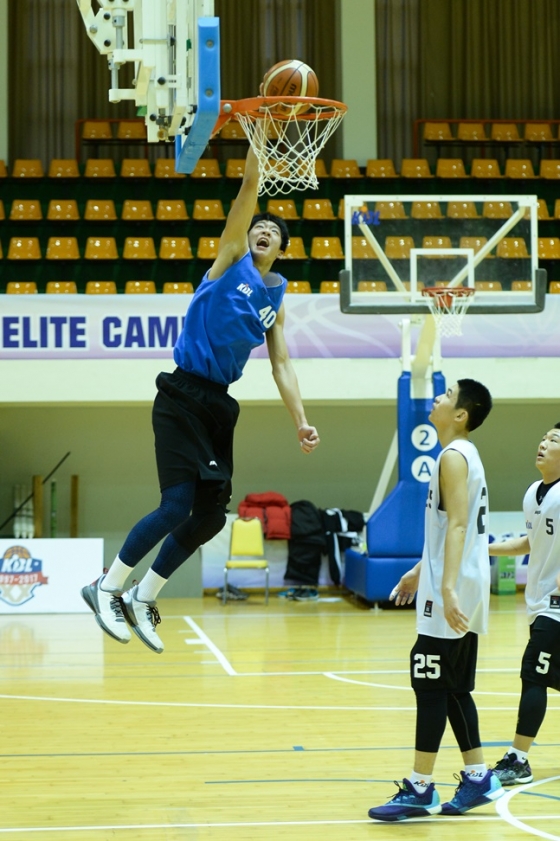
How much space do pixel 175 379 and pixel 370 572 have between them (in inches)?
320

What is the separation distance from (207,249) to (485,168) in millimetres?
5268

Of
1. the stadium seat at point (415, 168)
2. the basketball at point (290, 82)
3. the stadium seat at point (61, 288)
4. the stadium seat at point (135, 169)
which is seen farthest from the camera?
the stadium seat at point (415, 168)

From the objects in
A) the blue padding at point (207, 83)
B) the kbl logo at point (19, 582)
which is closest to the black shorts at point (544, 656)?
the blue padding at point (207, 83)

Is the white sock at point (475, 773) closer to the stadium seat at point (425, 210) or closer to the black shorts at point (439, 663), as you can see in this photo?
the black shorts at point (439, 663)

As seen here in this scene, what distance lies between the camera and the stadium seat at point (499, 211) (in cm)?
1173

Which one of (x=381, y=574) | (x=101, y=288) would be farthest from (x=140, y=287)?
(x=381, y=574)

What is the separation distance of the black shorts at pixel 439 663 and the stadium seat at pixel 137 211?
Answer: 1253 centimetres

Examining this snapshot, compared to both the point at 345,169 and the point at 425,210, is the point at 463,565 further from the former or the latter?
the point at 345,169

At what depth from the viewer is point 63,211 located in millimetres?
16469

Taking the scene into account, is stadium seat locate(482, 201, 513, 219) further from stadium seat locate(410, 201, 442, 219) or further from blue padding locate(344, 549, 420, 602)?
blue padding locate(344, 549, 420, 602)

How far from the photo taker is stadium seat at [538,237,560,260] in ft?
51.2

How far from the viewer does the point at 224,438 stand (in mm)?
5035

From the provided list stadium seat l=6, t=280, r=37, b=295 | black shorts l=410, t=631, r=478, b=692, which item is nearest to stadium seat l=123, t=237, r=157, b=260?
stadium seat l=6, t=280, r=37, b=295

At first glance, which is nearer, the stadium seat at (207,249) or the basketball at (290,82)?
the basketball at (290,82)
